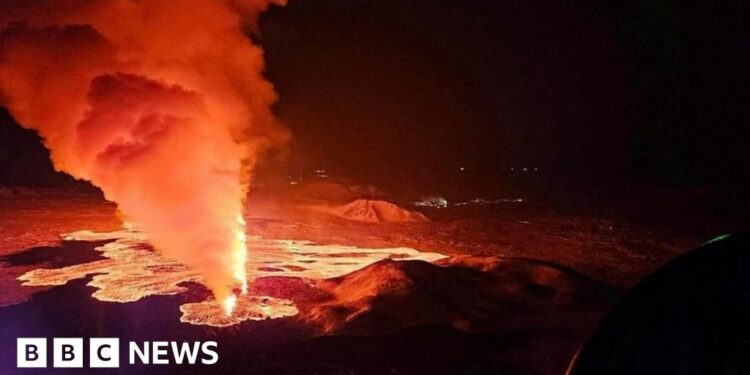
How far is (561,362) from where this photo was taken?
6.62m

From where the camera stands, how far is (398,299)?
8.24 m

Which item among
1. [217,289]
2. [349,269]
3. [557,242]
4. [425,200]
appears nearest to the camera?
[217,289]

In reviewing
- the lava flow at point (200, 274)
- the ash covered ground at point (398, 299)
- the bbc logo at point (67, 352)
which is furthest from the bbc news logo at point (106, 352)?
the lava flow at point (200, 274)

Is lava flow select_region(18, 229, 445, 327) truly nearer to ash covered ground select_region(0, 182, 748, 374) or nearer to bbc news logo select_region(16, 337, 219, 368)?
ash covered ground select_region(0, 182, 748, 374)

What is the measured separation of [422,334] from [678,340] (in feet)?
19.4

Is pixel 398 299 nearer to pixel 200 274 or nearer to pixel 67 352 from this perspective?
pixel 200 274

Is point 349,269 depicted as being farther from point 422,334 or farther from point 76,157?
point 76,157

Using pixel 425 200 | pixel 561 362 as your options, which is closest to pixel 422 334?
pixel 561 362

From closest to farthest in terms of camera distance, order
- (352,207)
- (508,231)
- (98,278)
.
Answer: (98,278) < (508,231) < (352,207)

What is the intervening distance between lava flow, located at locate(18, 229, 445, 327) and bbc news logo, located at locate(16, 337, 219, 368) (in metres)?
0.84

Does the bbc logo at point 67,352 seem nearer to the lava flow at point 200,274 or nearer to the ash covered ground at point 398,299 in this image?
the ash covered ground at point 398,299

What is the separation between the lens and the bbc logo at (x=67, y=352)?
611 centimetres

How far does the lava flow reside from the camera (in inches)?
323

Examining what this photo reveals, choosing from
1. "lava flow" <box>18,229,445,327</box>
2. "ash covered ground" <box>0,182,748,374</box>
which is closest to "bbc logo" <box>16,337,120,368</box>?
"ash covered ground" <box>0,182,748,374</box>
